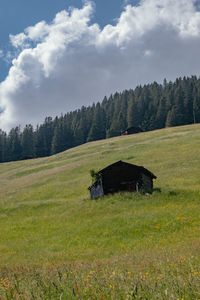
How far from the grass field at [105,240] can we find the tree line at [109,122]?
60.8 meters

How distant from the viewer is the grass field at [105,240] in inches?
174

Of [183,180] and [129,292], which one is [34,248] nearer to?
[129,292]

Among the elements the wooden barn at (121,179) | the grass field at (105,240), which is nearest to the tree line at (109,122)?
the grass field at (105,240)

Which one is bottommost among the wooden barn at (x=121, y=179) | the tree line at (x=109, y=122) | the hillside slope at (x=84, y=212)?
the hillside slope at (x=84, y=212)

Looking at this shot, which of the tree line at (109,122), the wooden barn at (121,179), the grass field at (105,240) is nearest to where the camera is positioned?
the grass field at (105,240)

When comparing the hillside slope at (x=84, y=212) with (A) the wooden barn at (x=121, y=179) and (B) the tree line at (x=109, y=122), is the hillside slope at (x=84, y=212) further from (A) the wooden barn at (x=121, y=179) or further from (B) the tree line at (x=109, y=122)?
(B) the tree line at (x=109, y=122)

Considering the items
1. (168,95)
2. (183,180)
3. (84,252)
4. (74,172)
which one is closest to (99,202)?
(183,180)

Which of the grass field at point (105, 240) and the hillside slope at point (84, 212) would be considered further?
the hillside slope at point (84, 212)

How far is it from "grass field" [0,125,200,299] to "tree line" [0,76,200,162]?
200 ft

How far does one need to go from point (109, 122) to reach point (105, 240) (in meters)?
110

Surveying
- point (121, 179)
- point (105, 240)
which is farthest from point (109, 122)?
point (105, 240)

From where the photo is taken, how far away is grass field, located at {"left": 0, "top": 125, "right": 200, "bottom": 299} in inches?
174

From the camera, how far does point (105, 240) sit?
2147cm

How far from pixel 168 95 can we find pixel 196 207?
322 ft
